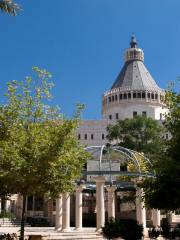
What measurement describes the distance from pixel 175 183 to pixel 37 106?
8581 millimetres

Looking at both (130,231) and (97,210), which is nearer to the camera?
(130,231)

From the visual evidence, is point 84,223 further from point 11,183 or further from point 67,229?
point 11,183

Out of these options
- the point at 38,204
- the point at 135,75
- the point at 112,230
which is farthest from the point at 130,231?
the point at 135,75

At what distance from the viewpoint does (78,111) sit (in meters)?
22.0

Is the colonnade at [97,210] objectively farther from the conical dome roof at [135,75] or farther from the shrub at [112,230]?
the conical dome roof at [135,75]

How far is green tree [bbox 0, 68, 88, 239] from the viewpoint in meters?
19.5

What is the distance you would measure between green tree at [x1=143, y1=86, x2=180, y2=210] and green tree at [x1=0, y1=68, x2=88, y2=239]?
4.44m

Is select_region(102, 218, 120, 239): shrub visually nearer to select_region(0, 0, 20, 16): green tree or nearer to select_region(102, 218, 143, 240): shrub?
select_region(102, 218, 143, 240): shrub

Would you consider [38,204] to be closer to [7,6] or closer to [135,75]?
[7,6]

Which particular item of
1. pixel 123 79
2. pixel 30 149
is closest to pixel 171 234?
pixel 30 149

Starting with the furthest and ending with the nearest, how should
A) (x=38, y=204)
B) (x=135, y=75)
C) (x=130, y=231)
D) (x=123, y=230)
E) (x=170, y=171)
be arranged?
1. (x=135, y=75)
2. (x=38, y=204)
3. (x=130, y=231)
4. (x=123, y=230)
5. (x=170, y=171)

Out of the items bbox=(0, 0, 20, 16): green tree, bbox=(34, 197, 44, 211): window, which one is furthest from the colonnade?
bbox=(34, 197, 44, 211): window

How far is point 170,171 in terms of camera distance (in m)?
19.1

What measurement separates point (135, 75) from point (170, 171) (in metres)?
104
